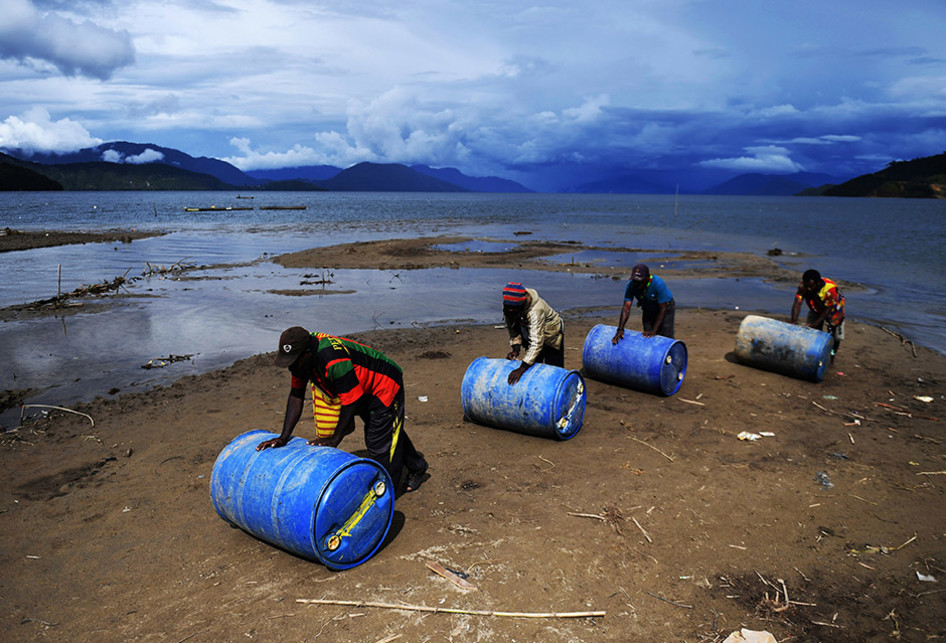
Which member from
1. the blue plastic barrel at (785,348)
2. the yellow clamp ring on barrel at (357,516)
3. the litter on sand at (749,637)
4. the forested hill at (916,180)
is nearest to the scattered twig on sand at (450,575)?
the yellow clamp ring on barrel at (357,516)

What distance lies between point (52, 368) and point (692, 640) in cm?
1142

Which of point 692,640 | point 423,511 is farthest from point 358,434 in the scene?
point 692,640

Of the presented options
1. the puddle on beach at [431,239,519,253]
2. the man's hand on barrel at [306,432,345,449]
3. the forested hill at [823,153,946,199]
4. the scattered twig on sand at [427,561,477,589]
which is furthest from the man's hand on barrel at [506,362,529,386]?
the forested hill at [823,153,946,199]

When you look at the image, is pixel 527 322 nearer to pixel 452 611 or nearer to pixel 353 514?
pixel 353 514

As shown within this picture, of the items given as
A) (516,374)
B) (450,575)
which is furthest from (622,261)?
(450,575)

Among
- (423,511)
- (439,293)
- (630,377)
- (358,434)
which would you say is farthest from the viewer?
(439,293)

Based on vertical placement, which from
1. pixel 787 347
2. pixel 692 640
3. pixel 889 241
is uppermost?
pixel 889 241

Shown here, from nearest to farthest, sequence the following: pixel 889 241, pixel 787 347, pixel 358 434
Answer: pixel 358 434
pixel 787 347
pixel 889 241

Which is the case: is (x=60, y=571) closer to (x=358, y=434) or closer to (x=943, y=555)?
(x=358, y=434)

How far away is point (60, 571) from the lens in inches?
186

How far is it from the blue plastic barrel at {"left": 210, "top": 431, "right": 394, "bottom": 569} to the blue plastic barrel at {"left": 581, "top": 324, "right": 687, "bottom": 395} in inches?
Answer: 191

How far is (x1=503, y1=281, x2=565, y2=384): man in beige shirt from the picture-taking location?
21.7 ft

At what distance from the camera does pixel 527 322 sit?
6941mm

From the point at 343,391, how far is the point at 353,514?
99 centimetres
